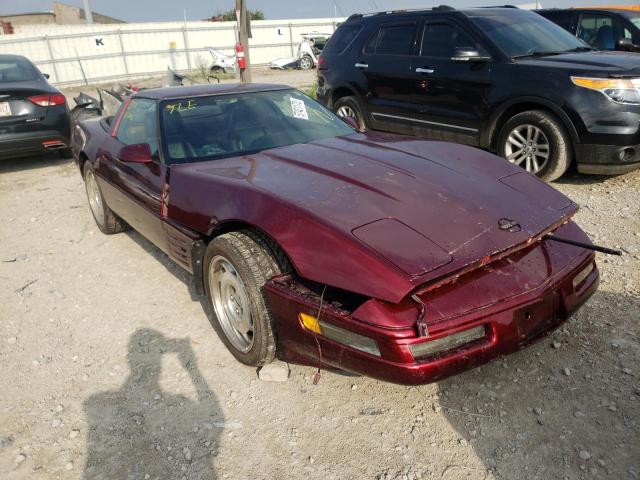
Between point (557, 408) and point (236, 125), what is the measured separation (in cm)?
264

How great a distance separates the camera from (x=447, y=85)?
19.6 feet

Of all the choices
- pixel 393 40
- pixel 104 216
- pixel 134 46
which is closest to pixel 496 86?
pixel 393 40

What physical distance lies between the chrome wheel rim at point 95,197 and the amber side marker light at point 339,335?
3.30m

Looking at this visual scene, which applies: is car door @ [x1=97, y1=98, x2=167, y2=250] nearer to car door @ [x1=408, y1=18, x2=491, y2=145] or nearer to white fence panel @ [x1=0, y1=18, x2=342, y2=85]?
car door @ [x1=408, y1=18, x2=491, y2=145]

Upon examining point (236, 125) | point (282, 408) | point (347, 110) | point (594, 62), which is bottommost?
point (282, 408)

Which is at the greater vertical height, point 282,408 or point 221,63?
point 282,408

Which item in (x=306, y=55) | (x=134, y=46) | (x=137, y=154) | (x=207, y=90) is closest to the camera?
(x=137, y=154)

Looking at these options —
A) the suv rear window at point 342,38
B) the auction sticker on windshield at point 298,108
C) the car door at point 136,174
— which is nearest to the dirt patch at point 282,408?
the car door at point 136,174

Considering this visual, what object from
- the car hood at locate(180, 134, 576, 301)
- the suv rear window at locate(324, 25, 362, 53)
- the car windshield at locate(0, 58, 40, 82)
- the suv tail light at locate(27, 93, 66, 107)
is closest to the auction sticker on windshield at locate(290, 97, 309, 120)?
the car hood at locate(180, 134, 576, 301)

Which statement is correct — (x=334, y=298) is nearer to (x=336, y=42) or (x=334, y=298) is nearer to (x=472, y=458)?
(x=472, y=458)

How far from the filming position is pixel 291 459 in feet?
7.52

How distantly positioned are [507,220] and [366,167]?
86 centimetres

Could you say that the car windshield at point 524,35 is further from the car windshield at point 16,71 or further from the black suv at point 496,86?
the car windshield at point 16,71

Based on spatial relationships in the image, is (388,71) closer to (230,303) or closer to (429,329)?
(230,303)
